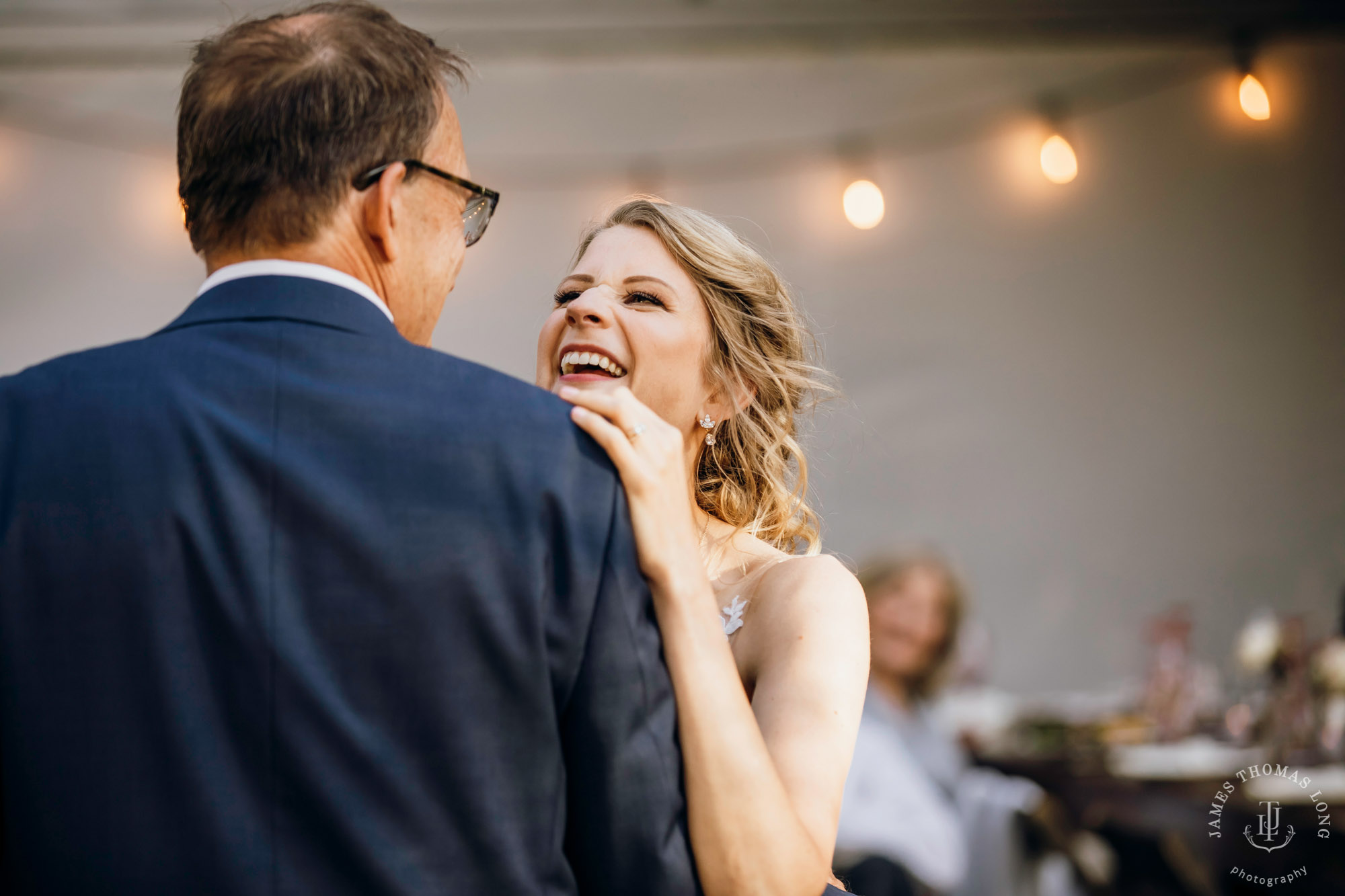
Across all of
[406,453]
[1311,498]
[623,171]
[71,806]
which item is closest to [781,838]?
[406,453]

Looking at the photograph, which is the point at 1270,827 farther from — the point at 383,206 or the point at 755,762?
the point at 383,206

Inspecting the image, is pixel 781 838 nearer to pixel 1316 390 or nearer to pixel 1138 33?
pixel 1138 33

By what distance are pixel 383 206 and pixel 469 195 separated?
0.40ft

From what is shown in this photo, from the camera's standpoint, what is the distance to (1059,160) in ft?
13.7

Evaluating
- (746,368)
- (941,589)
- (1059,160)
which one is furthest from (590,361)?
(941,589)

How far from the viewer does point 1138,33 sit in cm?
445

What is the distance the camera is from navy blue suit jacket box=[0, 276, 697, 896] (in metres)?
0.88

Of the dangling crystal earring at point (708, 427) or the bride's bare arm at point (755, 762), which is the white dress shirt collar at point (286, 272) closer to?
the bride's bare arm at point (755, 762)

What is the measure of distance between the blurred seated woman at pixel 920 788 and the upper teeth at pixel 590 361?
200cm

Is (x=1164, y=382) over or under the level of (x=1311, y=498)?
over

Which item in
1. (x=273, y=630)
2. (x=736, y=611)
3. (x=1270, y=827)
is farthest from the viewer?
(x=1270, y=827)

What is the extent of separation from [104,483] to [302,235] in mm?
272

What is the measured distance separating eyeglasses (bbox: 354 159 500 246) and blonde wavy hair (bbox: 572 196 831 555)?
0.78 meters

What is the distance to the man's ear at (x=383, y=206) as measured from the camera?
1021mm
